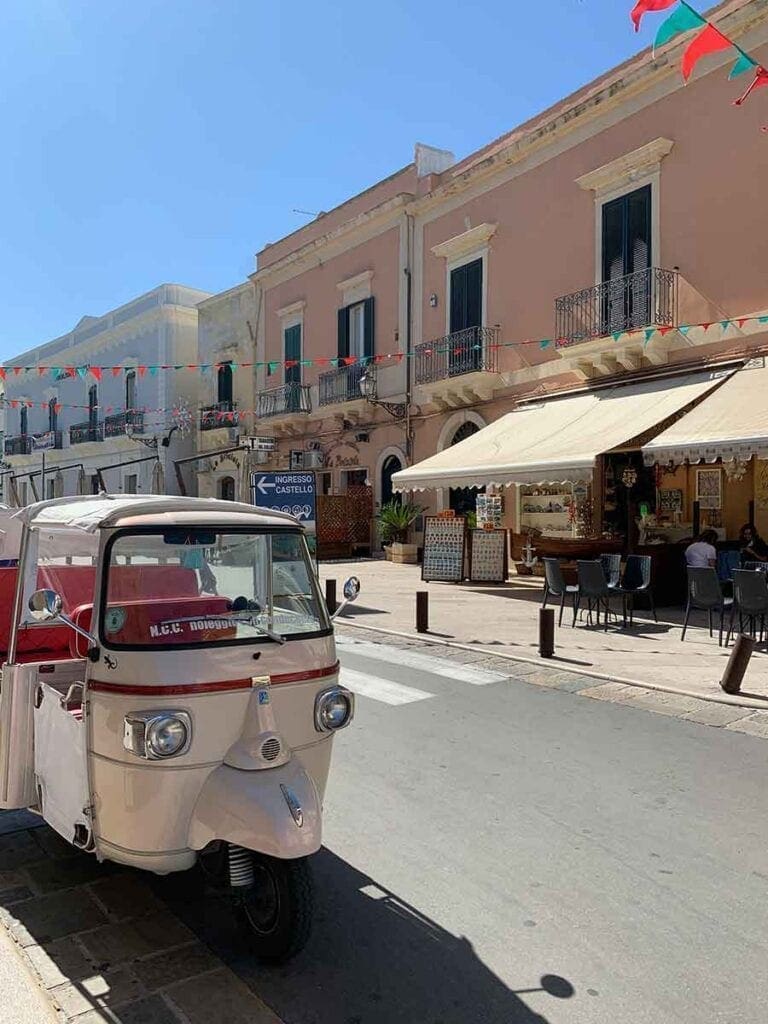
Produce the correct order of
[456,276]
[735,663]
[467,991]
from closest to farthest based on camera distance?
[467,991] < [735,663] < [456,276]

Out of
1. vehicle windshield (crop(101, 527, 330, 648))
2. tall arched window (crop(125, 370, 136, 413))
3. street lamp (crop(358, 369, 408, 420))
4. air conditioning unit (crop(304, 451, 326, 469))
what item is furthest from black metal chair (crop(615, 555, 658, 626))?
tall arched window (crop(125, 370, 136, 413))

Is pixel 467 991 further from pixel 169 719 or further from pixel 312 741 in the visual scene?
pixel 169 719

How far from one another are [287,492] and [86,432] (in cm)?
2542

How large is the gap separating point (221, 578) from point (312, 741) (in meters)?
0.96

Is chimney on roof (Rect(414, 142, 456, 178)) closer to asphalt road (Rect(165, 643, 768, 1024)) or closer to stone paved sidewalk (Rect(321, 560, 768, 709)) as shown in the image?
stone paved sidewalk (Rect(321, 560, 768, 709))

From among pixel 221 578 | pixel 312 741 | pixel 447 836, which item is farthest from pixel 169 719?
pixel 447 836

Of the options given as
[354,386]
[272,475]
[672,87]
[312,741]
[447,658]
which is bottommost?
[447,658]

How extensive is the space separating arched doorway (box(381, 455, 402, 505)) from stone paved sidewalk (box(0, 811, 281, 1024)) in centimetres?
1858

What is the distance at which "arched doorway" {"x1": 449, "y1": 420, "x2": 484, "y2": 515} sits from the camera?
19.7m

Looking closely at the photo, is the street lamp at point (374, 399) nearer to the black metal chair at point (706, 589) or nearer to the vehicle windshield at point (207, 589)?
the black metal chair at point (706, 589)

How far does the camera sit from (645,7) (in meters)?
6.17

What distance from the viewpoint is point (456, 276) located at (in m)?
20.0

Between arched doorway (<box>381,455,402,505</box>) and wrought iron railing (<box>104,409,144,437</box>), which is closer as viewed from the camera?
arched doorway (<box>381,455,402,505</box>)

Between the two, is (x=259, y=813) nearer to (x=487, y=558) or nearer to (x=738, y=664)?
(x=738, y=664)
